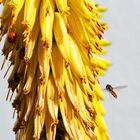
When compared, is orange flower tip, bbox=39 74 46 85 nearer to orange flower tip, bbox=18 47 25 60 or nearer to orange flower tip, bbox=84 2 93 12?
orange flower tip, bbox=18 47 25 60

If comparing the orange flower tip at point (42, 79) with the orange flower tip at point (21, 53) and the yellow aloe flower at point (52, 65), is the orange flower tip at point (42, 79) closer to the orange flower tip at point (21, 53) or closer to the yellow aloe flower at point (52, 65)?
the yellow aloe flower at point (52, 65)

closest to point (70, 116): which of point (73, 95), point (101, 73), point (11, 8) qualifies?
point (73, 95)

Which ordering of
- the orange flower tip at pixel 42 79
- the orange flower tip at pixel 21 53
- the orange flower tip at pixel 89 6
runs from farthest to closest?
the orange flower tip at pixel 89 6, the orange flower tip at pixel 21 53, the orange flower tip at pixel 42 79

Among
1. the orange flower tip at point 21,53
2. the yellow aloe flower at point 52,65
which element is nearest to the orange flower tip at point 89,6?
the yellow aloe flower at point 52,65

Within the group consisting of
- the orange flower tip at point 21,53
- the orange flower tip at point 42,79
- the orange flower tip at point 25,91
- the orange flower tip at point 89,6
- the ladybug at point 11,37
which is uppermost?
the orange flower tip at point 89,6

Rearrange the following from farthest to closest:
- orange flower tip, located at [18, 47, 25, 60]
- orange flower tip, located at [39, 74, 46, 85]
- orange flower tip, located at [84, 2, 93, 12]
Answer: orange flower tip, located at [84, 2, 93, 12], orange flower tip, located at [18, 47, 25, 60], orange flower tip, located at [39, 74, 46, 85]

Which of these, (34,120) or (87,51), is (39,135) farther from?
(87,51)

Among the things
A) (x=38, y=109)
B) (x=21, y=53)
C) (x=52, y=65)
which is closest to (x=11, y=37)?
(x=21, y=53)

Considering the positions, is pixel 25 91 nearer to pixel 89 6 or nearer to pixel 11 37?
pixel 11 37

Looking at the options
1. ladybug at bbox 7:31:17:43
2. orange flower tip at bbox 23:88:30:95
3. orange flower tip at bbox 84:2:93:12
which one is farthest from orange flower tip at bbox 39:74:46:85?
orange flower tip at bbox 84:2:93:12
